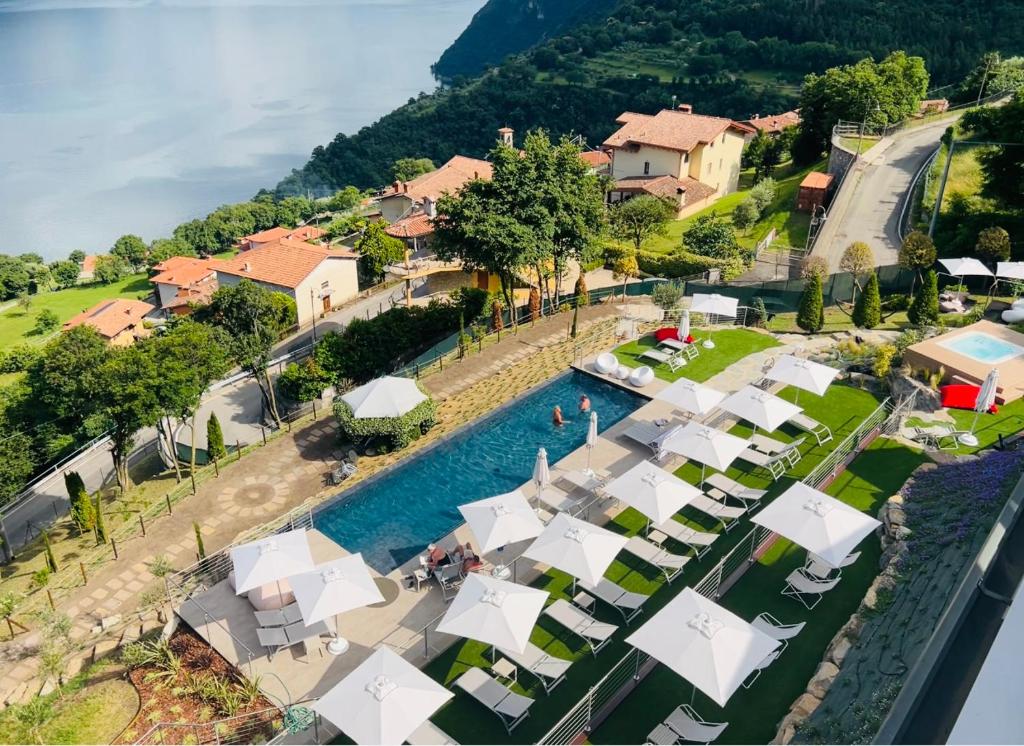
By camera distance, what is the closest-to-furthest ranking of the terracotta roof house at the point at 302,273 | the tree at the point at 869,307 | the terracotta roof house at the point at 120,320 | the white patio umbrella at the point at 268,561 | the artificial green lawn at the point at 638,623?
the artificial green lawn at the point at 638,623
the white patio umbrella at the point at 268,561
the tree at the point at 869,307
the terracotta roof house at the point at 302,273
the terracotta roof house at the point at 120,320

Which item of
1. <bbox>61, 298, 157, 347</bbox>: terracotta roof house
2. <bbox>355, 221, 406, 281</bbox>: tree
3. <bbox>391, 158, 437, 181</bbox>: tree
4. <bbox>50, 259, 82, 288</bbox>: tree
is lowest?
<bbox>50, 259, 82, 288</bbox>: tree

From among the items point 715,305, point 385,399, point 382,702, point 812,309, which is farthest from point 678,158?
point 382,702

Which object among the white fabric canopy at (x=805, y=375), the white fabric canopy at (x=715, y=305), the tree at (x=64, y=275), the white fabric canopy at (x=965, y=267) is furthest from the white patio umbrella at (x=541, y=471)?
the tree at (x=64, y=275)

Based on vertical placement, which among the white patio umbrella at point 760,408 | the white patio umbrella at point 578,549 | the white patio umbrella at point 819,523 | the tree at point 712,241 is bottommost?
the tree at point 712,241

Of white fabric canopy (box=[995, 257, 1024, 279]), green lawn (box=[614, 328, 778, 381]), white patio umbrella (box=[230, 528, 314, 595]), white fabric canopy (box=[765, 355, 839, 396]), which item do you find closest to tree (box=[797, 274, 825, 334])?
green lawn (box=[614, 328, 778, 381])

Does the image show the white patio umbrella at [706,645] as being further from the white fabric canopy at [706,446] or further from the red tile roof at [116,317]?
the red tile roof at [116,317]

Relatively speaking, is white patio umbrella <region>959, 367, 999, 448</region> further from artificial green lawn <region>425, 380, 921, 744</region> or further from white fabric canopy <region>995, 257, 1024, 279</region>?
white fabric canopy <region>995, 257, 1024, 279</region>

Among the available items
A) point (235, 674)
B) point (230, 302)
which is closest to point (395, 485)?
point (235, 674)
